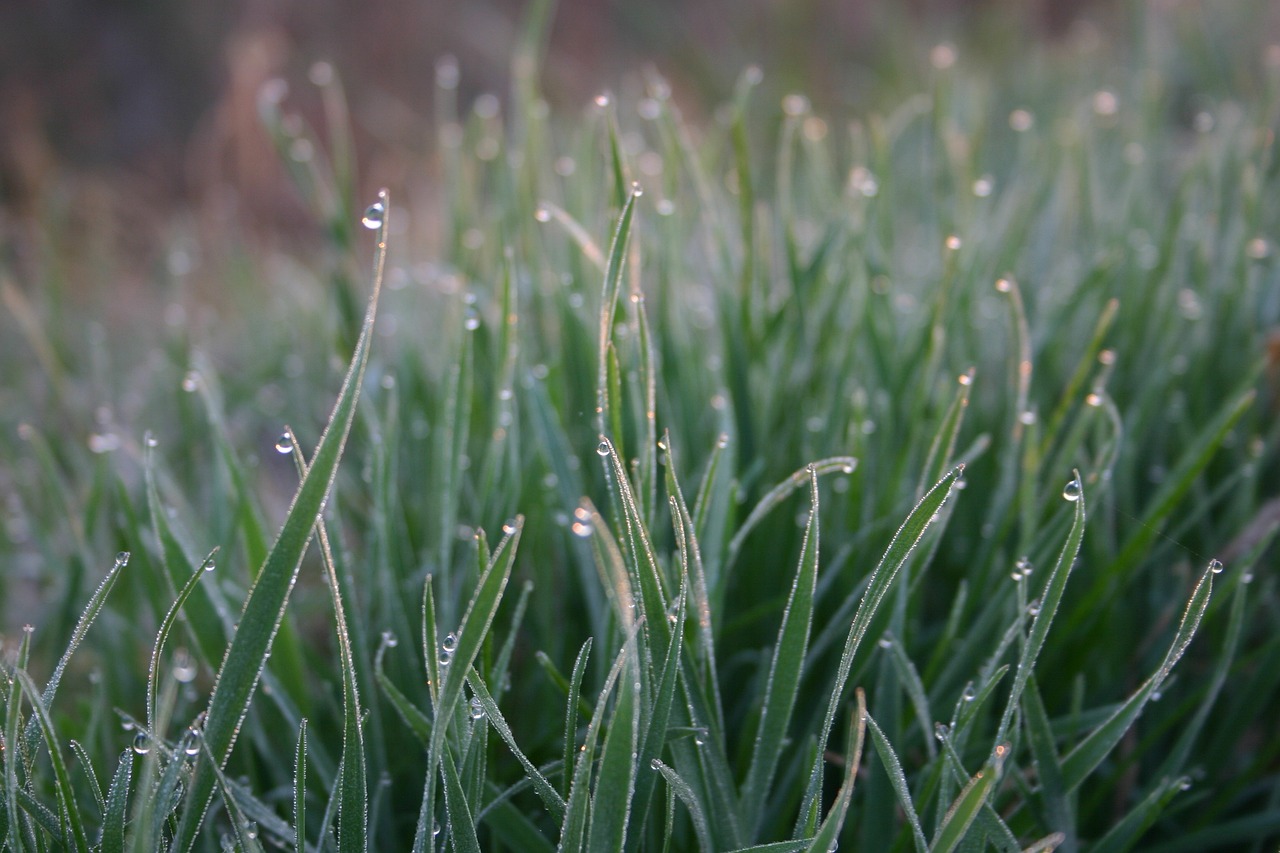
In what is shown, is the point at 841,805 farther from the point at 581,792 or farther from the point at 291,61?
the point at 291,61

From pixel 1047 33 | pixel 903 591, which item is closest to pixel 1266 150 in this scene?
pixel 903 591

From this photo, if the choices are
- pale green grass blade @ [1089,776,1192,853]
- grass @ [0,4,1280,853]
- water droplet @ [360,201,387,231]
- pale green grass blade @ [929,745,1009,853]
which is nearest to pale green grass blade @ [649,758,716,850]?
grass @ [0,4,1280,853]

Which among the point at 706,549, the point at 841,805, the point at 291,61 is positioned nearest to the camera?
the point at 841,805

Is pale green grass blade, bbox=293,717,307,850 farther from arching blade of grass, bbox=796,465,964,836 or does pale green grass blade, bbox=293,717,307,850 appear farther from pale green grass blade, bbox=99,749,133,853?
arching blade of grass, bbox=796,465,964,836

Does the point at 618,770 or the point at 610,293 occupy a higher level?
the point at 610,293

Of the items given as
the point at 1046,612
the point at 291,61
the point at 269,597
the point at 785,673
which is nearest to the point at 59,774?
the point at 269,597

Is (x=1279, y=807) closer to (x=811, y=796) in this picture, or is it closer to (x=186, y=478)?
(x=811, y=796)
